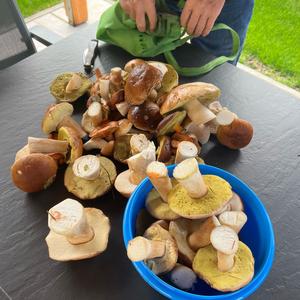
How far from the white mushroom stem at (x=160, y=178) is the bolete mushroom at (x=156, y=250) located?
0.20 ft

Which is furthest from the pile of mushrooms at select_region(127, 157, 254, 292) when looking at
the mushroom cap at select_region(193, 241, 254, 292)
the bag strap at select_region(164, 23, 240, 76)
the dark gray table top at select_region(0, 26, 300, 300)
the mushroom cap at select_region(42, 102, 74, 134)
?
the bag strap at select_region(164, 23, 240, 76)

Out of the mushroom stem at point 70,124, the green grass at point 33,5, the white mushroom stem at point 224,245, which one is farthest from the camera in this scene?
the green grass at point 33,5

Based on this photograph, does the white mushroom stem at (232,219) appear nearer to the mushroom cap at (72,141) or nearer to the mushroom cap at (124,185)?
the mushroom cap at (124,185)

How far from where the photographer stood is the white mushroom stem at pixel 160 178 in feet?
1.80

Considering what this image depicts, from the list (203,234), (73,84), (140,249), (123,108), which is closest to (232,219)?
(203,234)

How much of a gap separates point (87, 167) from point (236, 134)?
35 cm

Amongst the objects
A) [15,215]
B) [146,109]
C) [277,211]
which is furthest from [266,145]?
[15,215]

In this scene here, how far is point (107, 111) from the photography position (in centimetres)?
80

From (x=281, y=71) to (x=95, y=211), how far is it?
164cm

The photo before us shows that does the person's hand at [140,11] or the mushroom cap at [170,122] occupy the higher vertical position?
the person's hand at [140,11]

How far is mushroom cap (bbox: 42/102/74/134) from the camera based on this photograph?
2.52 ft

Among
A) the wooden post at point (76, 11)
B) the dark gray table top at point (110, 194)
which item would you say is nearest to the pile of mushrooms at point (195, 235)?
the dark gray table top at point (110, 194)

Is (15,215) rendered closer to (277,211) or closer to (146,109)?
(146,109)

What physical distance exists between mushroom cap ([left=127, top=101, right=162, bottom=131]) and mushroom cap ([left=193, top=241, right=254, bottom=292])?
31 centimetres
